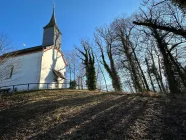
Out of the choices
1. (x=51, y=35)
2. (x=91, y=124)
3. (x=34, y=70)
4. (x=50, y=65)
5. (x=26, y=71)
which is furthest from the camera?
(x=51, y=35)

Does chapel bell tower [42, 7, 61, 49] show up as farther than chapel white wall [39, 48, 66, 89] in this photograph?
Yes

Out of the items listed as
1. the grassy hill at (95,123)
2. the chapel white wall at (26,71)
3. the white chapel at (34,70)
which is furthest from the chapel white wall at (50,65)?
the grassy hill at (95,123)

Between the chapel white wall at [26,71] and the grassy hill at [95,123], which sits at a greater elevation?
the chapel white wall at [26,71]

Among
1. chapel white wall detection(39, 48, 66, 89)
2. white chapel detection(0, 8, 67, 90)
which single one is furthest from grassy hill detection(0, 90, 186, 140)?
chapel white wall detection(39, 48, 66, 89)

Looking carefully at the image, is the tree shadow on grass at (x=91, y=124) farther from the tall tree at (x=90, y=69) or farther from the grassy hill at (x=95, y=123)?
the tall tree at (x=90, y=69)

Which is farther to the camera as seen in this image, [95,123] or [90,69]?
[90,69]

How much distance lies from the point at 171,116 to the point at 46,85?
17.1 metres

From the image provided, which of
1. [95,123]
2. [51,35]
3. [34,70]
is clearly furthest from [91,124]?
[51,35]

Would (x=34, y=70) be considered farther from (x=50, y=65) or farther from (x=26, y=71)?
(x=50, y=65)

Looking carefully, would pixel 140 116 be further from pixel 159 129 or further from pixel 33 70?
pixel 33 70

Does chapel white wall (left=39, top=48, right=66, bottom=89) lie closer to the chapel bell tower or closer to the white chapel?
the white chapel

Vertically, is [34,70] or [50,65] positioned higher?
[50,65]

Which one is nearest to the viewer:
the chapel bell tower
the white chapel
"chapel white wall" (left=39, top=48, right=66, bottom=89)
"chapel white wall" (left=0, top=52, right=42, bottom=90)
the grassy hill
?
the grassy hill

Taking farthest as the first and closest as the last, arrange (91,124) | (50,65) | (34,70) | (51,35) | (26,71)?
(51,35) < (50,65) < (26,71) < (34,70) < (91,124)
